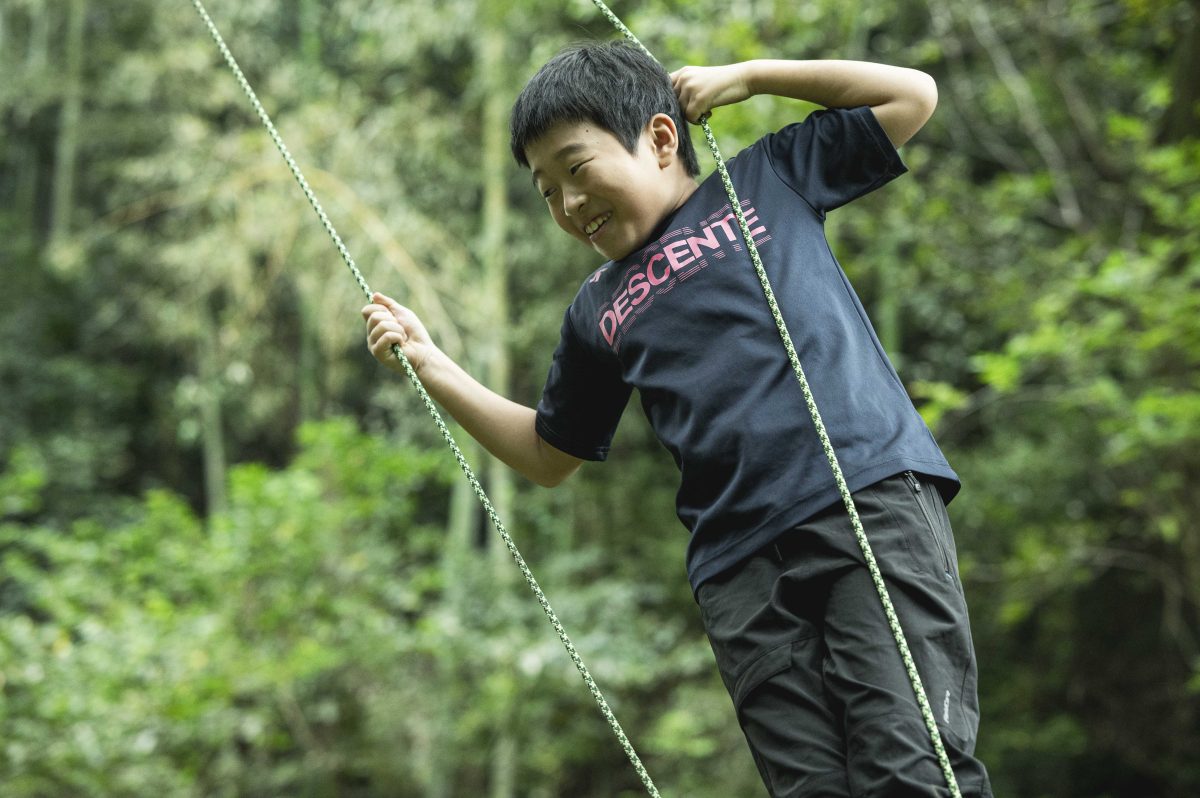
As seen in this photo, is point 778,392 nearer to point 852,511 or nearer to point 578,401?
point 852,511

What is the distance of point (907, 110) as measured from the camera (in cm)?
135

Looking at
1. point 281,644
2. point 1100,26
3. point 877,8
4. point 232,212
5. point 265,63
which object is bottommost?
point 281,644

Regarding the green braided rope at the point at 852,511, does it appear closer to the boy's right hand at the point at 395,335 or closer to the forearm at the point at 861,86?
the forearm at the point at 861,86

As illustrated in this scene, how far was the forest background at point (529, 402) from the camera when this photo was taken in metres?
4.31

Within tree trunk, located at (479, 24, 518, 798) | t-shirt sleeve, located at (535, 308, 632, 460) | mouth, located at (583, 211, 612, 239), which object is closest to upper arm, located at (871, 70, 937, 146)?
mouth, located at (583, 211, 612, 239)

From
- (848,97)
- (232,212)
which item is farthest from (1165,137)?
(232,212)

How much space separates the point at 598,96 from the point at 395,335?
1.36ft

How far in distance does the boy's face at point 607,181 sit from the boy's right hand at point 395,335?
0.27m

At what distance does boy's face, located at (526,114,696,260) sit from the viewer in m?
1.33

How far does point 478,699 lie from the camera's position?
5527 mm

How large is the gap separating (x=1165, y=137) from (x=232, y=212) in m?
4.89

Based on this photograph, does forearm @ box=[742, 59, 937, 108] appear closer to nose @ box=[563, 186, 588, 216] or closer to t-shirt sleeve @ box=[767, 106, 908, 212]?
t-shirt sleeve @ box=[767, 106, 908, 212]

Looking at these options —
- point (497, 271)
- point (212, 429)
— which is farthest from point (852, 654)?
point (212, 429)

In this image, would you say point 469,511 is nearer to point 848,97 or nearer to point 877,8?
point 877,8
